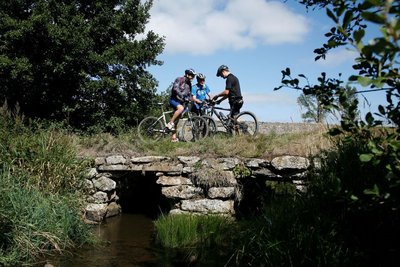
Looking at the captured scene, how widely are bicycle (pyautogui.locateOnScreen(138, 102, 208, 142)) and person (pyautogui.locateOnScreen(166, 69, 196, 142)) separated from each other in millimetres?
203

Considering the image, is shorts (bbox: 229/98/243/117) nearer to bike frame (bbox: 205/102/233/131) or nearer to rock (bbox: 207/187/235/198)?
bike frame (bbox: 205/102/233/131)

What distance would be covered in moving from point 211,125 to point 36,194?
494 centimetres

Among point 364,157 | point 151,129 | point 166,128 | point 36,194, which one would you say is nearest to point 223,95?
point 166,128

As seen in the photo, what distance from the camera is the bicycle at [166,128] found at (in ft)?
34.8

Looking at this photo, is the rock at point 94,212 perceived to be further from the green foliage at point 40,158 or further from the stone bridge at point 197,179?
the green foliage at point 40,158

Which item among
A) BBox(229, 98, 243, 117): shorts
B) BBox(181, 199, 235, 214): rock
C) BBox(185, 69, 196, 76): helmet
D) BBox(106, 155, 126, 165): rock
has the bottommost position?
BBox(181, 199, 235, 214): rock

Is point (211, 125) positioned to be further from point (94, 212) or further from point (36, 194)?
point (36, 194)

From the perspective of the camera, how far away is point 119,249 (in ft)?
23.0

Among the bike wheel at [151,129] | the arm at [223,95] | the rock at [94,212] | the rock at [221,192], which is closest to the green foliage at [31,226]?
the rock at [94,212]

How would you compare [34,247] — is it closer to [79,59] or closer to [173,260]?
[173,260]

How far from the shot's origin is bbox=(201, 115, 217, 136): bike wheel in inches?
412

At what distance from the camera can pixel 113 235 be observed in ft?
26.3

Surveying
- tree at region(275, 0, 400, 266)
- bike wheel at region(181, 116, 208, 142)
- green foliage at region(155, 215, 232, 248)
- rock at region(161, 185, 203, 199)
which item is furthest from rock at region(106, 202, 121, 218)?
tree at region(275, 0, 400, 266)

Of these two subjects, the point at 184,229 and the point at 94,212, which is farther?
the point at 94,212
